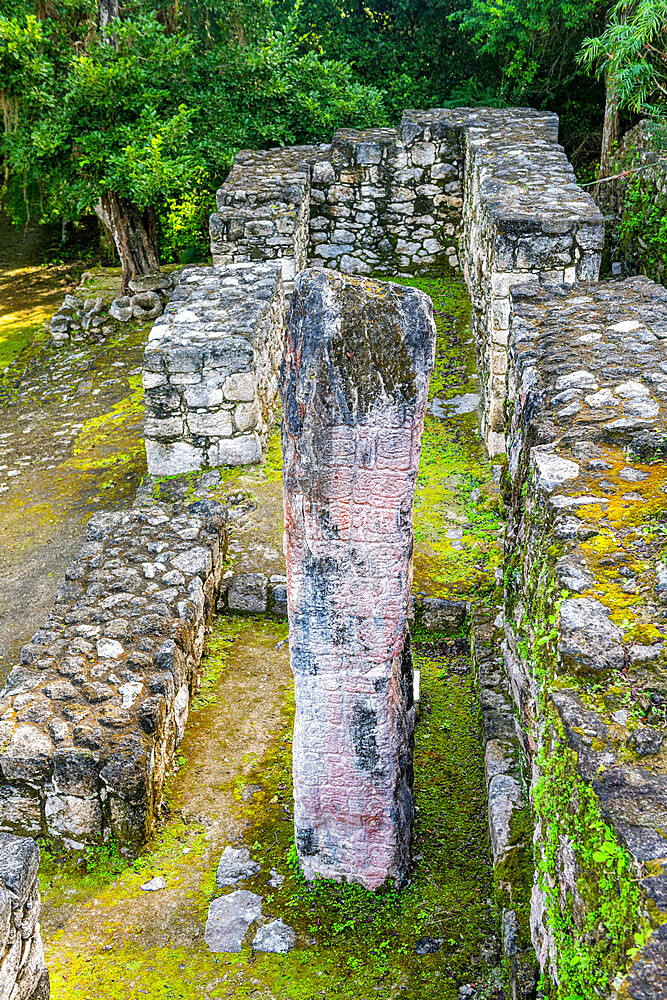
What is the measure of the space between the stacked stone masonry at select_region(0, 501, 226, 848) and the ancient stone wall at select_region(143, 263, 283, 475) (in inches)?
59.6

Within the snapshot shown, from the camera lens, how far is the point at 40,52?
33.4 ft

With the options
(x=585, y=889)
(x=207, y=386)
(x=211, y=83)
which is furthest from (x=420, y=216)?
(x=585, y=889)

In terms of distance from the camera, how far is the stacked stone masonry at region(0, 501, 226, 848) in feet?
14.1

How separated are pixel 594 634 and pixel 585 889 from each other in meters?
0.76

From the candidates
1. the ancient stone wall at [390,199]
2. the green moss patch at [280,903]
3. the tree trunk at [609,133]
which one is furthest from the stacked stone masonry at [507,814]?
the ancient stone wall at [390,199]

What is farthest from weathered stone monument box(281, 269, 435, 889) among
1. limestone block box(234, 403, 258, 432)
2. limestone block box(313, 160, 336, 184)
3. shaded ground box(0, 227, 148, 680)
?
limestone block box(313, 160, 336, 184)

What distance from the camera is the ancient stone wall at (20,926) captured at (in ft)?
10.3

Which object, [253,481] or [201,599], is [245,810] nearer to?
[201,599]

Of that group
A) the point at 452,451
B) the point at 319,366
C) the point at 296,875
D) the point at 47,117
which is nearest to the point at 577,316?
the point at 319,366

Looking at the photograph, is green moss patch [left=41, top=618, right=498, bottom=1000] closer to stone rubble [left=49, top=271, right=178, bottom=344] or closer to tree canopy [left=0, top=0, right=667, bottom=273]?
tree canopy [left=0, top=0, right=667, bottom=273]

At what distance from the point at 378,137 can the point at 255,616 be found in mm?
6914

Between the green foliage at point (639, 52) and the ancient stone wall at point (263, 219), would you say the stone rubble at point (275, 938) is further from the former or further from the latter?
the green foliage at point (639, 52)

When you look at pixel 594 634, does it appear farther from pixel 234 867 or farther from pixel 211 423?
pixel 211 423

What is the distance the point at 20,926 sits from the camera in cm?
323
